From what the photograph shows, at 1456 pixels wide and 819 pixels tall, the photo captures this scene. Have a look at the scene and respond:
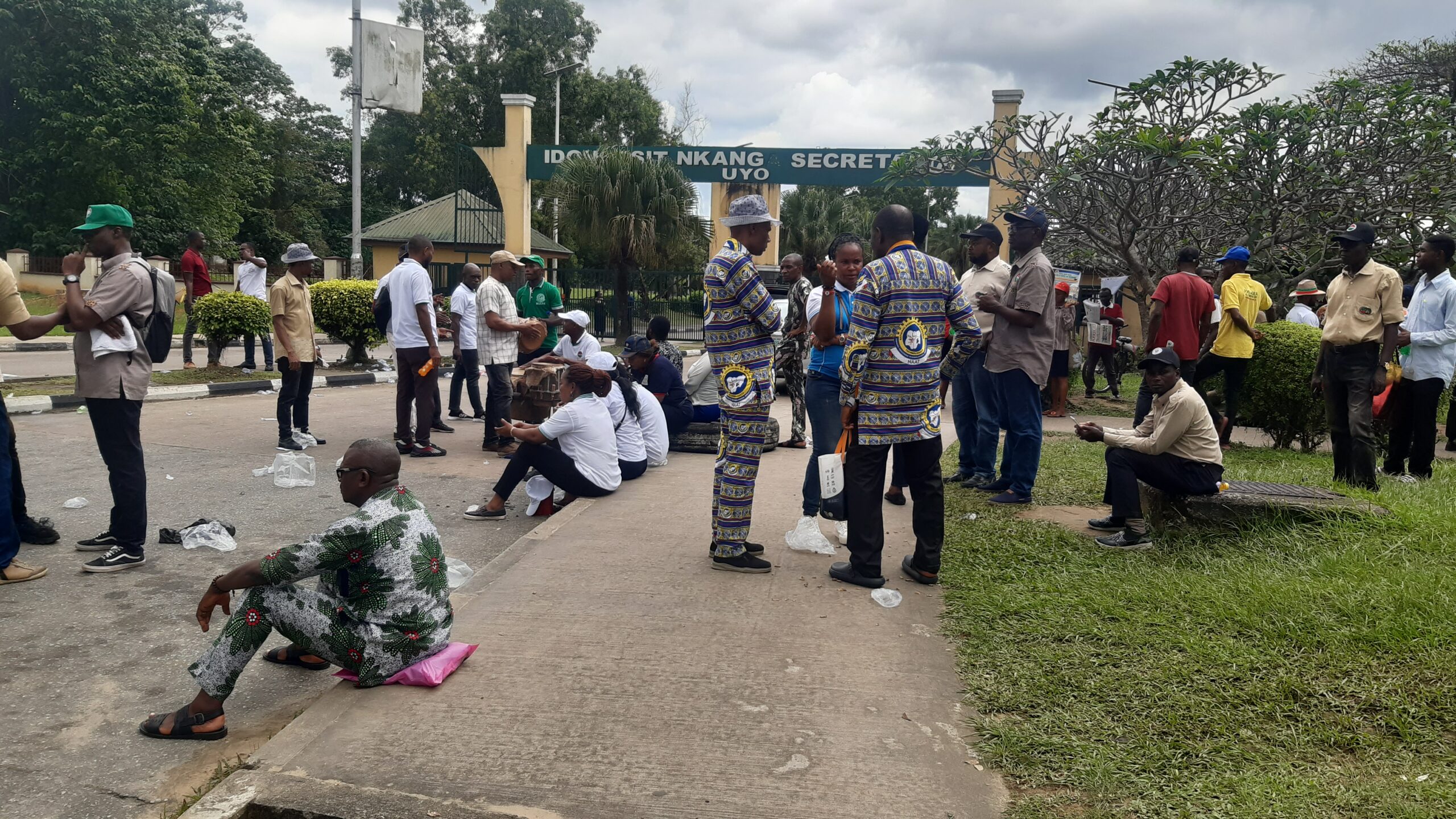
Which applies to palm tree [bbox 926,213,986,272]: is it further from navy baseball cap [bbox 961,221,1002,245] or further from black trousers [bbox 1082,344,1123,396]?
navy baseball cap [bbox 961,221,1002,245]

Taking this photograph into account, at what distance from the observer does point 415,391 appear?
8734mm

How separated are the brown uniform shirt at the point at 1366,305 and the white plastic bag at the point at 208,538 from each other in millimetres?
7258

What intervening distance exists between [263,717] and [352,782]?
857 mm

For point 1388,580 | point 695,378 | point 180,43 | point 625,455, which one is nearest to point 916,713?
point 1388,580

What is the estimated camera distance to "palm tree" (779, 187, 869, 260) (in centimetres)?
3716

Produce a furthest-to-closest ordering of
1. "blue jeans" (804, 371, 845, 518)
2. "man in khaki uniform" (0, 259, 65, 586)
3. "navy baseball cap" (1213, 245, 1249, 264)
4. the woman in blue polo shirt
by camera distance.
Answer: "navy baseball cap" (1213, 245, 1249, 264)
"blue jeans" (804, 371, 845, 518)
the woman in blue polo shirt
"man in khaki uniform" (0, 259, 65, 586)

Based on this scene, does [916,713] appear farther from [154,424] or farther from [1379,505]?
[154,424]

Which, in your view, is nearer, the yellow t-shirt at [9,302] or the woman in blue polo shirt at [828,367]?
the yellow t-shirt at [9,302]

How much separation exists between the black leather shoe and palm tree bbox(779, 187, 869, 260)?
105ft

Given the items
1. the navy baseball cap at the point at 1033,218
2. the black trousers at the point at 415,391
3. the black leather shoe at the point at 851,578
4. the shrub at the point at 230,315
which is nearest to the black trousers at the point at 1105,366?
the navy baseball cap at the point at 1033,218

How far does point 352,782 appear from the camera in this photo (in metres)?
3.02

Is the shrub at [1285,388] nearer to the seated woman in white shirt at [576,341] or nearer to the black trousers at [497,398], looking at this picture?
the seated woman in white shirt at [576,341]

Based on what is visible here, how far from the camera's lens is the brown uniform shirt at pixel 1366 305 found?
21.2 feet

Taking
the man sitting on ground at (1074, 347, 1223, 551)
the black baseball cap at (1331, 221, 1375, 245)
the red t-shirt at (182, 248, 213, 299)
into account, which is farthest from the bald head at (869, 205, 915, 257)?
the red t-shirt at (182, 248, 213, 299)
